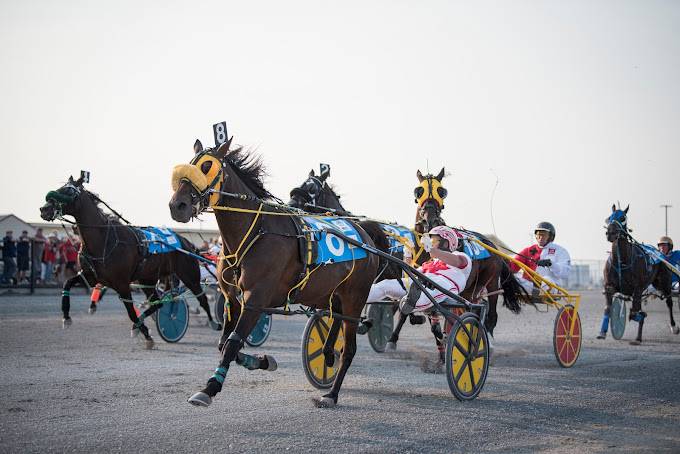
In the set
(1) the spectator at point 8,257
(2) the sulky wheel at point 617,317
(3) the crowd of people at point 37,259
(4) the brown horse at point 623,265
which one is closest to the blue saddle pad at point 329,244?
(4) the brown horse at point 623,265

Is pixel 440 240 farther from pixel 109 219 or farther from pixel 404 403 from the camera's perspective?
pixel 109 219

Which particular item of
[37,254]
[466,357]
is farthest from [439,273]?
[37,254]

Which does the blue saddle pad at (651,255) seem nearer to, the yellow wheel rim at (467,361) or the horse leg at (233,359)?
the yellow wheel rim at (467,361)

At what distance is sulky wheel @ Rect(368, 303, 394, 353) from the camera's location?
12.0 m

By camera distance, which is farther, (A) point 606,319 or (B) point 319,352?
(A) point 606,319

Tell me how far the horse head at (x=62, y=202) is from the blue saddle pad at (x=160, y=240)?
1256 millimetres

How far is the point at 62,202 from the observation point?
38.8ft

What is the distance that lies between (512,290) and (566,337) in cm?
147

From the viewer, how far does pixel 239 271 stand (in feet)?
22.0

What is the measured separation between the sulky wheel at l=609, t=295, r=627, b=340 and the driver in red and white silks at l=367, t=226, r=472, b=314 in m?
6.97

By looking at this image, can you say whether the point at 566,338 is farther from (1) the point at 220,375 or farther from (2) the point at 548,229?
(1) the point at 220,375

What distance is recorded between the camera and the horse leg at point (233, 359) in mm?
5902

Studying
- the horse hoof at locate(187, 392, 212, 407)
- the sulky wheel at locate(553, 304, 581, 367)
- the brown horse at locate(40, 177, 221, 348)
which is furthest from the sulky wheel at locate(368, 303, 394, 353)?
the horse hoof at locate(187, 392, 212, 407)

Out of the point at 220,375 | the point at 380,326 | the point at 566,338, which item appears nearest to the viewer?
the point at 220,375
